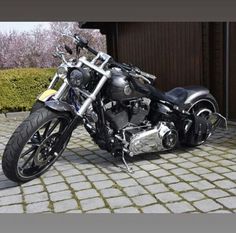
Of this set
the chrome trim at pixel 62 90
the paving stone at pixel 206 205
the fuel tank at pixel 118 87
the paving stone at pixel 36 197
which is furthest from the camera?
the fuel tank at pixel 118 87

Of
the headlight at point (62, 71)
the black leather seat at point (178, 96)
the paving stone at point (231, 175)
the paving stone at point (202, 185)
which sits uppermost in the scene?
the headlight at point (62, 71)

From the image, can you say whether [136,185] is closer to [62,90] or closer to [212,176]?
[212,176]

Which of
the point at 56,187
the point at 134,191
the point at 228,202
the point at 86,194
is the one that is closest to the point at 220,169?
the point at 228,202

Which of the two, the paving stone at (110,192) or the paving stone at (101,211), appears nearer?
the paving stone at (101,211)

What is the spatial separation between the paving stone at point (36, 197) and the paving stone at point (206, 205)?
1.25 metres

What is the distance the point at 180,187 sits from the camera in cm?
324

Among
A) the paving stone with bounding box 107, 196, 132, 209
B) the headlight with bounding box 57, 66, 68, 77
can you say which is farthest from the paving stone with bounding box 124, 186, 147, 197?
the headlight with bounding box 57, 66, 68, 77

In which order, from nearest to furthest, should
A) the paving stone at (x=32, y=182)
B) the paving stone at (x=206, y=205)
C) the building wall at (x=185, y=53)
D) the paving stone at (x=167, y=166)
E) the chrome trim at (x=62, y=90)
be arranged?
the paving stone at (x=206, y=205) → the paving stone at (x=32, y=182) → the chrome trim at (x=62, y=90) → the paving stone at (x=167, y=166) → the building wall at (x=185, y=53)

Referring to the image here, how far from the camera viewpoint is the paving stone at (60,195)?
311 cm

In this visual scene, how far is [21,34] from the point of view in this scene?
2219 cm

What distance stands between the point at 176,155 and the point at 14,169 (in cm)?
189

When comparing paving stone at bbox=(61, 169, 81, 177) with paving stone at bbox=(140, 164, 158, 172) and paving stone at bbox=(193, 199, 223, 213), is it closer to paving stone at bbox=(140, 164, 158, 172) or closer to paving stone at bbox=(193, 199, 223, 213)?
paving stone at bbox=(140, 164, 158, 172)

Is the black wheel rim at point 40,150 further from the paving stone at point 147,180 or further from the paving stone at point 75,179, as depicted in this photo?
the paving stone at point 147,180

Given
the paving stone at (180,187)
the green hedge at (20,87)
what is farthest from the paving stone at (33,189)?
the green hedge at (20,87)
